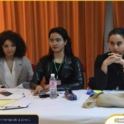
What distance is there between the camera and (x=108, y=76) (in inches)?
73.9

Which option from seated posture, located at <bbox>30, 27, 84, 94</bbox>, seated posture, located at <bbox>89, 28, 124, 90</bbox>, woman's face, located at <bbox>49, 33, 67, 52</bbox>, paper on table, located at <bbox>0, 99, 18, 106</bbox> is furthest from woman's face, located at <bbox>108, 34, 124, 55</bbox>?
paper on table, located at <bbox>0, 99, 18, 106</bbox>

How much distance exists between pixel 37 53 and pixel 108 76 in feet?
5.03

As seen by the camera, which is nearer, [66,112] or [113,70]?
[66,112]

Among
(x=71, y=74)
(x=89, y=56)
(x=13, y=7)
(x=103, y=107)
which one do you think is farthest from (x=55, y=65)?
(x=13, y=7)

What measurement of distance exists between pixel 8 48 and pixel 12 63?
0.18m

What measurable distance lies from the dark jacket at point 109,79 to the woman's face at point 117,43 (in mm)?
139

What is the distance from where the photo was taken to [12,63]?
7.59 ft

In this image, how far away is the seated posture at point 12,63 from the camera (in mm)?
2236

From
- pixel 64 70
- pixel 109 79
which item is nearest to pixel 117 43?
pixel 109 79

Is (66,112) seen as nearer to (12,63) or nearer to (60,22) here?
(12,63)

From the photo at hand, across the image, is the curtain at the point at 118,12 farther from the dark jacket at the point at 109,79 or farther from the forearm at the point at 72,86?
the forearm at the point at 72,86

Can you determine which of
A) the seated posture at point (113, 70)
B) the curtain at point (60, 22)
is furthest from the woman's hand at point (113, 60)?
the curtain at point (60, 22)

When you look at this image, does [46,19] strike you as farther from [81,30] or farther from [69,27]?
[81,30]

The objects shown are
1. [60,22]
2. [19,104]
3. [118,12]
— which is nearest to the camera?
[19,104]
